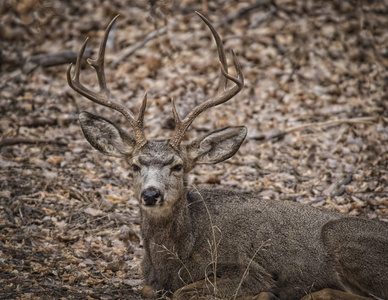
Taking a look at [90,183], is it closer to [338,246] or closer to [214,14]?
[338,246]

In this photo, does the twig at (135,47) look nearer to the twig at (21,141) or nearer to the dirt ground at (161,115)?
the dirt ground at (161,115)

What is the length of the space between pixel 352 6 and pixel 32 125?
8.77m

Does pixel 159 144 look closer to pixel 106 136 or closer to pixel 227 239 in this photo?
pixel 106 136

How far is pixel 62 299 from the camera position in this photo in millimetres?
6133

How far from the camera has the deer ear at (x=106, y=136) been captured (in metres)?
6.78

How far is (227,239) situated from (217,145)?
121 centimetres

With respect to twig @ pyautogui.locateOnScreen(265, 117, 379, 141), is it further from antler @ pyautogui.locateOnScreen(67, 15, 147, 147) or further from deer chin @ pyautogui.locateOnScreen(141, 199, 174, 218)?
deer chin @ pyautogui.locateOnScreen(141, 199, 174, 218)

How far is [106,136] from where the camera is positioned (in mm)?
6887

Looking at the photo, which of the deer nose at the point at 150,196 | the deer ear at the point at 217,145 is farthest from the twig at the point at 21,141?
the deer nose at the point at 150,196

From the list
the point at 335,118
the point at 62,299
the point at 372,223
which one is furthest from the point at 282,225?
the point at 335,118

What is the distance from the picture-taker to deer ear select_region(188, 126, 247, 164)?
6.81 meters

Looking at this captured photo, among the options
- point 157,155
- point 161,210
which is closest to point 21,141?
point 157,155

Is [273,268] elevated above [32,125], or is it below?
below

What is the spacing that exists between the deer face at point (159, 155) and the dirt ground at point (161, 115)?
4.54 feet
